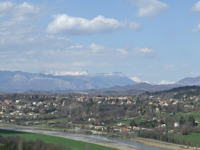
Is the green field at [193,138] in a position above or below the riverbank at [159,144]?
above

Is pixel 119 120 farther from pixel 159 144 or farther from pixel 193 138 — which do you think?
pixel 159 144

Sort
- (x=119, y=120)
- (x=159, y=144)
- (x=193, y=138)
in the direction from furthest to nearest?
(x=119, y=120)
(x=193, y=138)
(x=159, y=144)

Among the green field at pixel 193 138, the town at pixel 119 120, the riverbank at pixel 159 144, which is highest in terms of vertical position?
the town at pixel 119 120

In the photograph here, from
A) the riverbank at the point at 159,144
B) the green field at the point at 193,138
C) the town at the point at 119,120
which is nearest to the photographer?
the riverbank at the point at 159,144

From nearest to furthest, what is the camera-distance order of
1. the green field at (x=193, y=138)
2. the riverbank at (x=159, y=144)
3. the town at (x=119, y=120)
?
the riverbank at (x=159, y=144) < the green field at (x=193, y=138) < the town at (x=119, y=120)

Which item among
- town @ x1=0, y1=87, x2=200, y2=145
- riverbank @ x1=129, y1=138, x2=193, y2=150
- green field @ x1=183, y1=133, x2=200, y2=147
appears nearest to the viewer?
riverbank @ x1=129, y1=138, x2=193, y2=150

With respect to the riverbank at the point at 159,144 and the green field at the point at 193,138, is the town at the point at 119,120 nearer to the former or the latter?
the green field at the point at 193,138

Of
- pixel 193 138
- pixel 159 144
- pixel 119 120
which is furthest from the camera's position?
pixel 119 120

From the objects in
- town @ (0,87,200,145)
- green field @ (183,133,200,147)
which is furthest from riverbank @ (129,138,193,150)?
green field @ (183,133,200,147)

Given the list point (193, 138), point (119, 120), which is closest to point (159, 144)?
point (193, 138)

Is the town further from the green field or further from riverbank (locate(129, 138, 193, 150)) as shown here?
riverbank (locate(129, 138, 193, 150))

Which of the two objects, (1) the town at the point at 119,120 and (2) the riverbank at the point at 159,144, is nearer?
(2) the riverbank at the point at 159,144

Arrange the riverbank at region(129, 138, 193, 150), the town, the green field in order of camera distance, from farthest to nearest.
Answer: the town, the green field, the riverbank at region(129, 138, 193, 150)

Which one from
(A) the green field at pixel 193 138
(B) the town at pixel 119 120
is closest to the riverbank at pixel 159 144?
(B) the town at pixel 119 120
